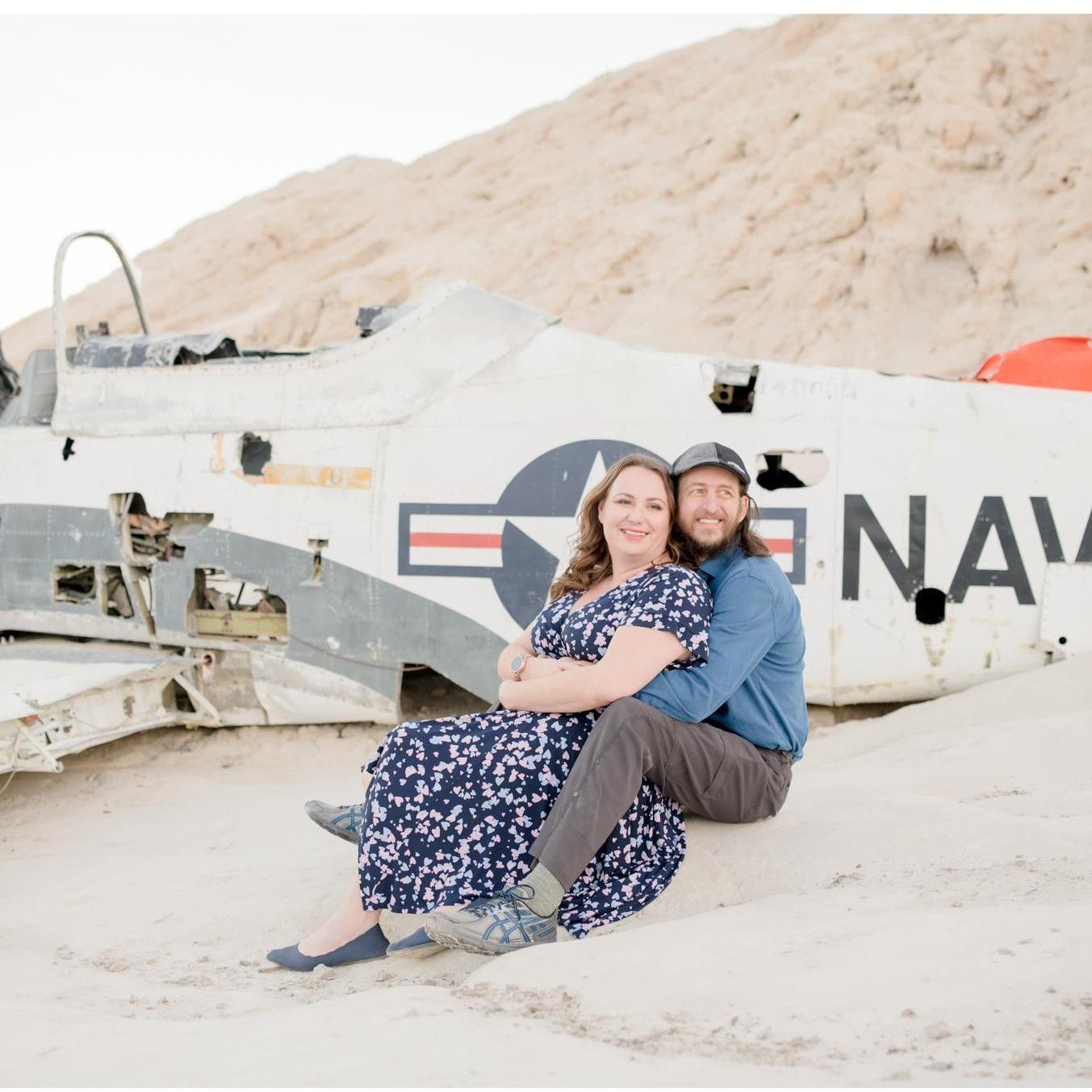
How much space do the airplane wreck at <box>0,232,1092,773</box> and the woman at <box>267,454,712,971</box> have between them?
7.03 feet

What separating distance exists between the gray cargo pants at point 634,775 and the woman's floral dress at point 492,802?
5.0 inches

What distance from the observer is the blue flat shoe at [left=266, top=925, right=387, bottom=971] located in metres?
3.00

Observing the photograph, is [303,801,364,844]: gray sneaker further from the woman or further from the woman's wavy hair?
the woman's wavy hair

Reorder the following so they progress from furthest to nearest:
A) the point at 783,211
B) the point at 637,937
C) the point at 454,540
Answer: the point at 783,211 < the point at 454,540 < the point at 637,937

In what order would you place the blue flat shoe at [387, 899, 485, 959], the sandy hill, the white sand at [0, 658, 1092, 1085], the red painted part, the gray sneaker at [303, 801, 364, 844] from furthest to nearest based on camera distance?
the sandy hill
the red painted part
the gray sneaker at [303, 801, 364, 844]
the blue flat shoe at [387, 899, 485, 959]
the white sand at [0, 658, 1092, 1085]

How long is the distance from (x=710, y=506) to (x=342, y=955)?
1612 mm

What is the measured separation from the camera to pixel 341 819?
3490mm

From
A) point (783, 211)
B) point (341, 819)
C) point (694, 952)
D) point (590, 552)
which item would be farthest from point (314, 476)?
point (783, 211)

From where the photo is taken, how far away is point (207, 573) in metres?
5.74

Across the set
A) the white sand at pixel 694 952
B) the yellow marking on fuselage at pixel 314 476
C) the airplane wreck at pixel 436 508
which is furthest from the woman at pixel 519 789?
the yellow marking on fuselage at pixel 314 476

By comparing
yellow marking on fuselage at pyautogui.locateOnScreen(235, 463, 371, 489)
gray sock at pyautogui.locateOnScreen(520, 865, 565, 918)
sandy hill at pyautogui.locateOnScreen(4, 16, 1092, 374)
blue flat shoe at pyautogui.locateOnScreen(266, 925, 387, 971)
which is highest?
sandy hill at pyautogui.locateOnScreen(4, 16, 1092, 374)

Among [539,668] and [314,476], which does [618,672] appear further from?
[314,476]

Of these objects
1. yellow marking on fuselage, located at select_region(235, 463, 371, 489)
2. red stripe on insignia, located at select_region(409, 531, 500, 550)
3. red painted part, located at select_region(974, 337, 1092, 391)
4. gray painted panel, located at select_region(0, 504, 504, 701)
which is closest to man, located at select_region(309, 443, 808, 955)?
gray painted panel, located at select_region(0, 504, 504, 701)

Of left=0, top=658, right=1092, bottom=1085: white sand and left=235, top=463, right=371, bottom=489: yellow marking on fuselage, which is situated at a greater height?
left=235, top=463, right=371, bottom=489: yellow marking on fuselage
